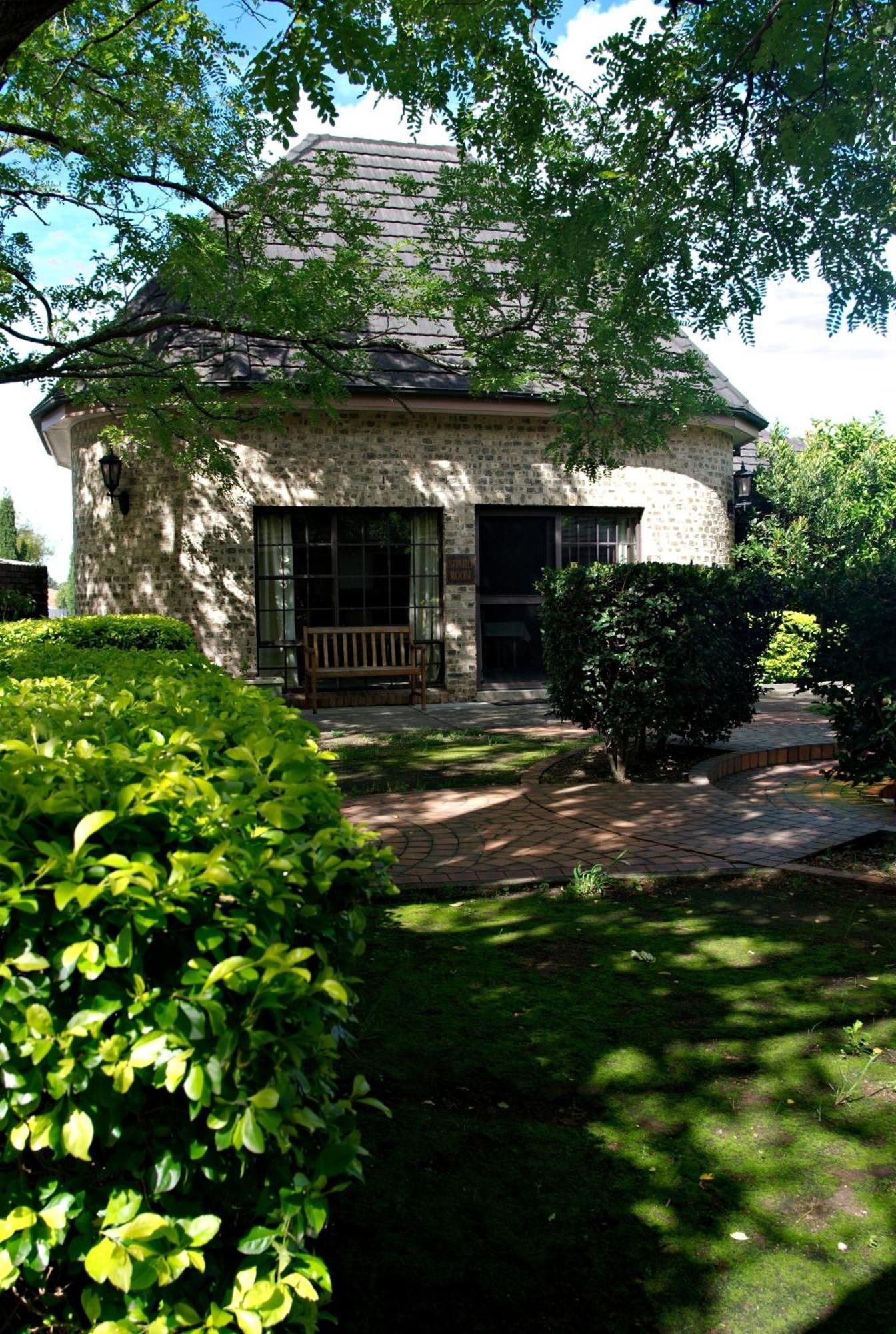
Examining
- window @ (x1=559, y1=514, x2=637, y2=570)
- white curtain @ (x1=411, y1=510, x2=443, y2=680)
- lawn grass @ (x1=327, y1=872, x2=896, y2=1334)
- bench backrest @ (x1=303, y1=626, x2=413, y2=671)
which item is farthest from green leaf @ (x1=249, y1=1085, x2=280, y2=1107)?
window @ (x1=559, y1=514, x2=637, y2=570)

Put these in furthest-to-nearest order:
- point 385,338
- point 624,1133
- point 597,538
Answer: point 597,538, point 385,338, point 624,1133

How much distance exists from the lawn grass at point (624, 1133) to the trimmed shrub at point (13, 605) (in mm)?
13461

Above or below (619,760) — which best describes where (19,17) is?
above

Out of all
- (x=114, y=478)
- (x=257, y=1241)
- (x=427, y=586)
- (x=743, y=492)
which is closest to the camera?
(x=257, y=1241)

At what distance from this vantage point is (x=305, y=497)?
43.3ft

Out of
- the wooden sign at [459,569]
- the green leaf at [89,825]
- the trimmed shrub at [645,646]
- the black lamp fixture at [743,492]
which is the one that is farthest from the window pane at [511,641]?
the green leaf at [89,825]

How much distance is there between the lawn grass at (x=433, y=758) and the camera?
801cm

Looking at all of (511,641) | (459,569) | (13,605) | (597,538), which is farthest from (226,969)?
(13,605)

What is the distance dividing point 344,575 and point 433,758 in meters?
5.21

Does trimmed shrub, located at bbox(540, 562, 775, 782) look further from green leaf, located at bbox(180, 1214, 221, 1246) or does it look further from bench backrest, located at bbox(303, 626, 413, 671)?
green leaf, located at bbox(180, 1214, 221, 1246)

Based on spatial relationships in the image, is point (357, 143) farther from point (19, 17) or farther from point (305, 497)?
point (19, 17)

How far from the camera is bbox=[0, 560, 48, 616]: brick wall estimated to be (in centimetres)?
1811

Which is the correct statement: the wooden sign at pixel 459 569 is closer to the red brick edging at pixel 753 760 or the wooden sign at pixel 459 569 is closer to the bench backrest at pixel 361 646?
the bench backrest at pixel 361 646

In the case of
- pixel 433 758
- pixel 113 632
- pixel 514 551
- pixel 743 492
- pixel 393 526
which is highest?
pixel 743 492
